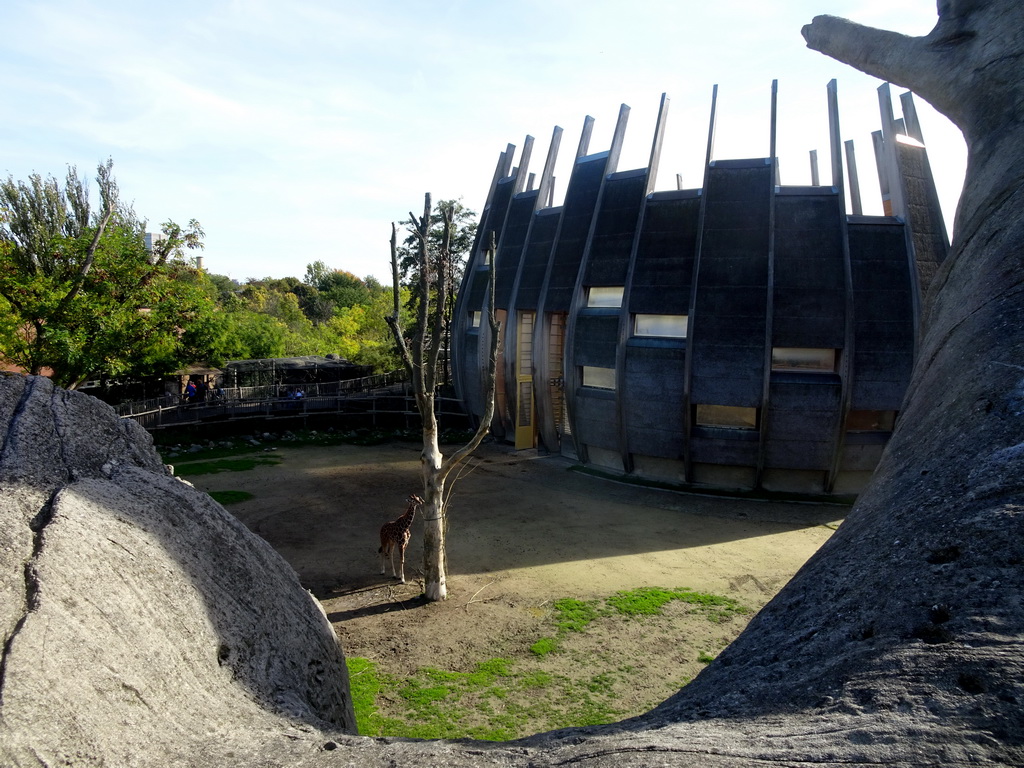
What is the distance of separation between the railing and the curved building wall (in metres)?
9.80

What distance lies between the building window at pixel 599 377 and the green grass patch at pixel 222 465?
11569 mm

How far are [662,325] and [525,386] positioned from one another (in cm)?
674

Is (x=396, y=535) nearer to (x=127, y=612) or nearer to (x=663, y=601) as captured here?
(x=663, y=601)

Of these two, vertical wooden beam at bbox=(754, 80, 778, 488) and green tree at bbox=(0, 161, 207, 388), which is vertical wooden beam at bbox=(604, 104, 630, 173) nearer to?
vertical wooden beam at bbox=(754, 80, 778, 488)

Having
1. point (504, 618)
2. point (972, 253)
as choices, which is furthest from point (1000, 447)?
point (504, 618)

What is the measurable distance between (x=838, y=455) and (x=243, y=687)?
1888cm

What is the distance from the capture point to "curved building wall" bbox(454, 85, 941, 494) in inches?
742

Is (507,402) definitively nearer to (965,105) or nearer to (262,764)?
(965,105)

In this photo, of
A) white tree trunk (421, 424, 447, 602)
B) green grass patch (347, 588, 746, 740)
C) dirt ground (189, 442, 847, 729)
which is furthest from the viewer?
white tree trunk (421, 424, 447, 602)

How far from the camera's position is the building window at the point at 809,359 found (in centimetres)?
1920

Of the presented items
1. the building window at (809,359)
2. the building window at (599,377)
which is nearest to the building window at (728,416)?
the building window at (809,359)

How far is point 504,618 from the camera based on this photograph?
37.8ft

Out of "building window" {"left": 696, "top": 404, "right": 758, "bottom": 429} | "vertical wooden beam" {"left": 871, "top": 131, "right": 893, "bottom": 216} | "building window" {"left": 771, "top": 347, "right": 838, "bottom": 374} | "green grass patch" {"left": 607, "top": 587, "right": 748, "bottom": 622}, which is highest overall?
"vertical wooden beam" {"left": 871, "top": 131, "right": 893, "bottom": 216}

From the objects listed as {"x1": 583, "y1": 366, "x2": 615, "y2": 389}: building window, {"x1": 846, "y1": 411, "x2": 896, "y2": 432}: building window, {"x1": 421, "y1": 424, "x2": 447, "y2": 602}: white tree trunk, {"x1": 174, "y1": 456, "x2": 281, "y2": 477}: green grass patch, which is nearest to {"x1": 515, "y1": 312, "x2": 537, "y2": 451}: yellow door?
{"x1": 583, "y1": 366, "x2": 615, "y2": 389}: building window
